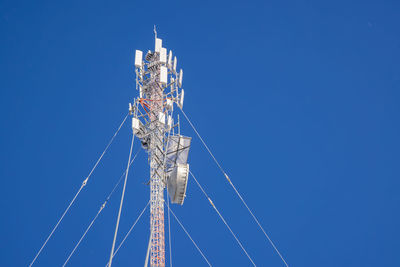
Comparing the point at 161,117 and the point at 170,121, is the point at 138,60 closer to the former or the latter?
the point at 161,117

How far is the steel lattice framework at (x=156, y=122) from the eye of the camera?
852 inches

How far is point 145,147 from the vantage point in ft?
75.7

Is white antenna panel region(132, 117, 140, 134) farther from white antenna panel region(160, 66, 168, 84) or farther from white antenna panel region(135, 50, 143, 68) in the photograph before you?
Result: white antenna panel region(135, 50, 143, 68)

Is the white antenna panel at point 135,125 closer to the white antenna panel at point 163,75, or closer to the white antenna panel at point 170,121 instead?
the white antenna panel at point 170,121


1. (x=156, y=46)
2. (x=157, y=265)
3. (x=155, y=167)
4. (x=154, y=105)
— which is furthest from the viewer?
(x=156, y=46)

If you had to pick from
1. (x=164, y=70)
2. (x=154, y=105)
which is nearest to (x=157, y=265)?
(x=154, y=105)

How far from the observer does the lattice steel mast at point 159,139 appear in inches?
854

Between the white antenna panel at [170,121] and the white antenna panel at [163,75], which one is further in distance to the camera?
the white antenna panel at [163,75]

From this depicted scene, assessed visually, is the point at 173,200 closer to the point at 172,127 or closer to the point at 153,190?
the point at 153,190

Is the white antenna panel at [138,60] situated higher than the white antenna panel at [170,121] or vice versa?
the white antenna panel at [138,60]

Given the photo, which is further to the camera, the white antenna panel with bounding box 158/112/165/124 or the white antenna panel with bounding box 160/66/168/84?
the white antenna panel with bounding box 160/66/168/84

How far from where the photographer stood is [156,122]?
23141 millimetres

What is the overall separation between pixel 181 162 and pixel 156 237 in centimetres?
416

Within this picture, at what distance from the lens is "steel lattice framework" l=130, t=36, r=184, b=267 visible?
21.6 m
